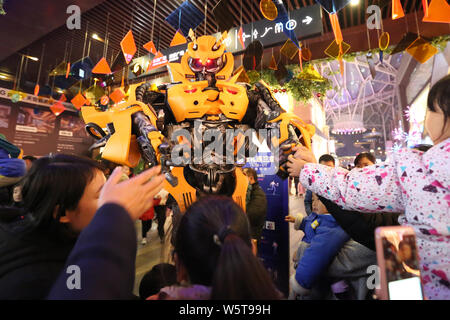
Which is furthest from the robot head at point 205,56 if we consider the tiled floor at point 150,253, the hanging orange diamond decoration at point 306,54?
the tiled floor at point 150,253

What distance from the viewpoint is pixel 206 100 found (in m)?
1.96

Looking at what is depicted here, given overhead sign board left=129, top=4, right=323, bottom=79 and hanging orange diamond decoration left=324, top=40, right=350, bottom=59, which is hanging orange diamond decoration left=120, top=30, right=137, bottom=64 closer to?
overhead sign board left=129, top=4, right=323, bottom=79

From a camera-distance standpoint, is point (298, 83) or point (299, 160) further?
point (298, 83)

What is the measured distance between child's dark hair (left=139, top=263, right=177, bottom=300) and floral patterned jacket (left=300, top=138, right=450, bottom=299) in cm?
112

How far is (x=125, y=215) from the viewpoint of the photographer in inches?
23.9

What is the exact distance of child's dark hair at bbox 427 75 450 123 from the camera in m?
0.83

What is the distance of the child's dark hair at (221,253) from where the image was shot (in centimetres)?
57

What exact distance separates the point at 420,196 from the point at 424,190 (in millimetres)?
25

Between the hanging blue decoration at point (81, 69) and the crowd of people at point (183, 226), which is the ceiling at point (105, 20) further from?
the crowd of people at point (183, 226)

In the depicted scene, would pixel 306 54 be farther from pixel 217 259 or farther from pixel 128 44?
pixel 217 259

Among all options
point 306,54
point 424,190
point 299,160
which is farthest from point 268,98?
point 306,54

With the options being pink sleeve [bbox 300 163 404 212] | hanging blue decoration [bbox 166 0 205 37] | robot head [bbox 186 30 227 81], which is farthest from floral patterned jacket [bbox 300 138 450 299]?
hanging blue decoration [bbox 166 0 205 37]
